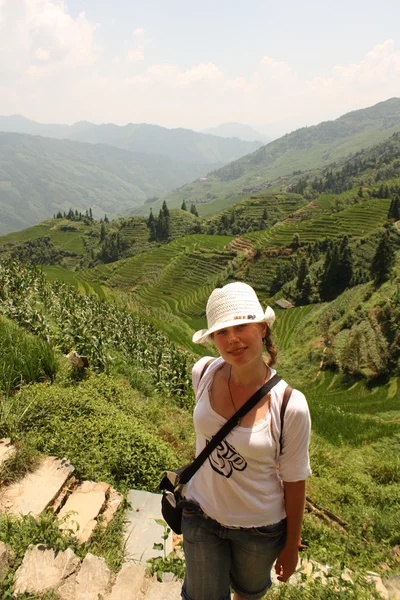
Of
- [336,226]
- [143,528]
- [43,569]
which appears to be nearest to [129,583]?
[43,569]

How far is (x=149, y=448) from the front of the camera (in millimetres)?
5148

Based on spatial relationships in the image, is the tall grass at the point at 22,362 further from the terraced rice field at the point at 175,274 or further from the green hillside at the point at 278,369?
the terraced rice field at the point at 175,274

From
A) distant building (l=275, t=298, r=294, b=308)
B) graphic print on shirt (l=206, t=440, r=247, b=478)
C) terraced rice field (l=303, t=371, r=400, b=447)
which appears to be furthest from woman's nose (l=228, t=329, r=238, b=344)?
distant building (l=275, t=298, r=294, b=308)

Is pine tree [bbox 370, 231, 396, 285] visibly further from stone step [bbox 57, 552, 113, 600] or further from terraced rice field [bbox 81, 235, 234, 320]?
stone step [bbox 57, 552, 113, 600]

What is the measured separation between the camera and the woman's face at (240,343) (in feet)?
8.18

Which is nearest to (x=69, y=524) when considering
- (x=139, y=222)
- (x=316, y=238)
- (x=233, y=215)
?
(x=316, y=238)

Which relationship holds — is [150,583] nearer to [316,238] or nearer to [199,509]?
[199,509]

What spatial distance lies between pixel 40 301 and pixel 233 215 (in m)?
114

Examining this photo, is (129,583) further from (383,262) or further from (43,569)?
(383,262)

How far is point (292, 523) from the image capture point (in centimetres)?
251

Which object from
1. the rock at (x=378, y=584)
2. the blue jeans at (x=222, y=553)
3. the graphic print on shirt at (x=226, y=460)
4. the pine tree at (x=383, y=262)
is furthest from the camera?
the pine tree at (x=383, y=262)

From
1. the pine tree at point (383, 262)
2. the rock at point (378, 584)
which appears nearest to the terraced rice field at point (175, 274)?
the pine tree at point (383, 262)

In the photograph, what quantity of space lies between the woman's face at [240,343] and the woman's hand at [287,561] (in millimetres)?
1403

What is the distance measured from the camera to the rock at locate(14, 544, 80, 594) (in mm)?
2932
